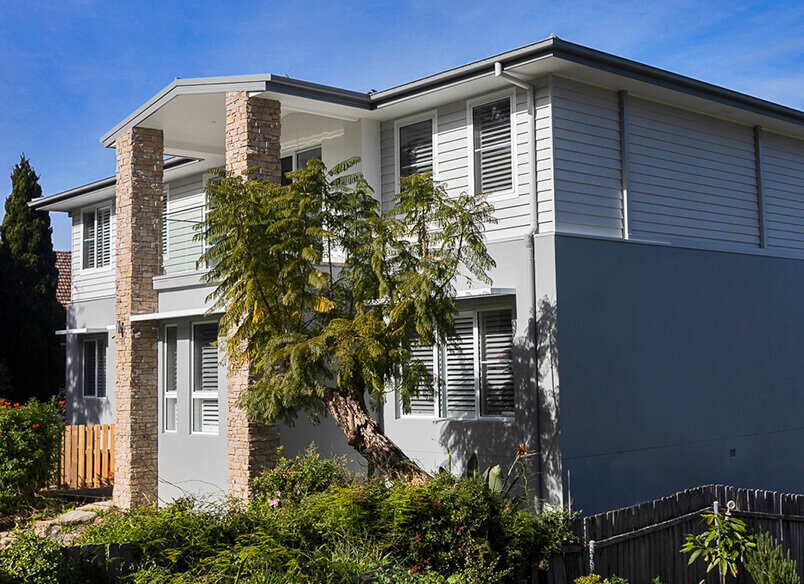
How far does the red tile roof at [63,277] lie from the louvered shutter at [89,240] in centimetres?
509

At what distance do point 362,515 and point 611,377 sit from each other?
5601mm

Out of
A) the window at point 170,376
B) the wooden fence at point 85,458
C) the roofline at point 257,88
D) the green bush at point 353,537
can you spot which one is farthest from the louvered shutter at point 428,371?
the wooden fence at point 85,458

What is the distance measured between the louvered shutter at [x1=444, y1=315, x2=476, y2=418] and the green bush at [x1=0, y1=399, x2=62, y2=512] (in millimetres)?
8259

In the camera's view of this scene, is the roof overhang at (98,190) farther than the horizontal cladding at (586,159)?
Yes

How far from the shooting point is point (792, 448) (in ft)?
54.7

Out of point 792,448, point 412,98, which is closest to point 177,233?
point 412,98

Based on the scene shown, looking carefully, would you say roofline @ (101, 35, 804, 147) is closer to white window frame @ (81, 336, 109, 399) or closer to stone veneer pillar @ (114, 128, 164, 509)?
stone veneer pillar @ (114, 128, 164, 509)

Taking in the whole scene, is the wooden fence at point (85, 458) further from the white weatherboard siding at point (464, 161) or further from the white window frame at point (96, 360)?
the white weatherboard siding at point (464, 161)

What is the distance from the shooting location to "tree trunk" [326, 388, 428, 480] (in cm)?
1201

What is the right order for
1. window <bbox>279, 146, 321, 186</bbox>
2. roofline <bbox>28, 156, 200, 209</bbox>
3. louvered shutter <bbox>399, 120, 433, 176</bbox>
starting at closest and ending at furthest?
louvered shutter <bbox>399, 120, 433, 176</bbox> → window <bbox>279, 146, 321, 186</bbox> → roofline <bbox>28, 156, 200, 209</bbox>

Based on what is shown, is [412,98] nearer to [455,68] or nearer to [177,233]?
[455,68]

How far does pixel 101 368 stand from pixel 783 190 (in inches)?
667

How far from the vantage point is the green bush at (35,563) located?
7566 mm

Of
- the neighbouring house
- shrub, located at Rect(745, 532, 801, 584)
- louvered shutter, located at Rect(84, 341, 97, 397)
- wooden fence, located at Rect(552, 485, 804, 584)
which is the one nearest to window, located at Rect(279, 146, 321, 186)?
the neighbouring house
